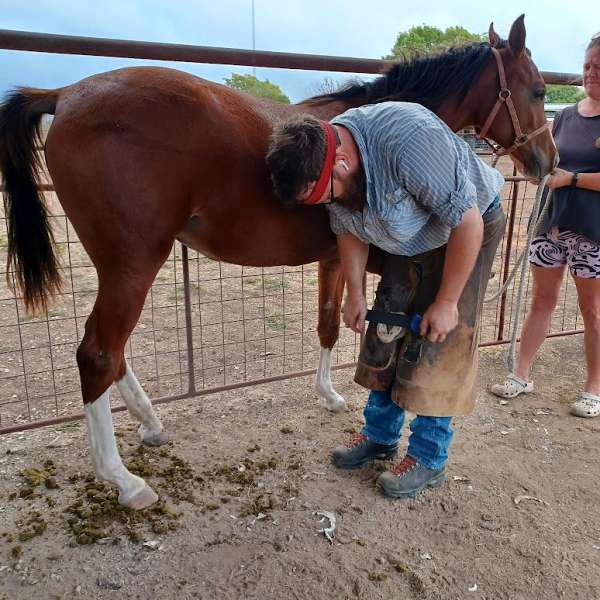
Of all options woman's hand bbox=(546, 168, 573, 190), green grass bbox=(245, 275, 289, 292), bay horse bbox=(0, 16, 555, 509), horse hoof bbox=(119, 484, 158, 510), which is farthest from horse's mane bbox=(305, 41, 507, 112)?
green grass bbox=(245, 275, 289, 292)

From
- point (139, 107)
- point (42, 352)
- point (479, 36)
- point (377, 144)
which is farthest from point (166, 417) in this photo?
point (479, 36)

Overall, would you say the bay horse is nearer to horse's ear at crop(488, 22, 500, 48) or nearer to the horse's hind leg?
the horse's hind leg

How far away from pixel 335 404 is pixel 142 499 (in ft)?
4.18

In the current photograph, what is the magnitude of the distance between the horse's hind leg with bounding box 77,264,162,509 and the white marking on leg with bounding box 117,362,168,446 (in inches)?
17.4

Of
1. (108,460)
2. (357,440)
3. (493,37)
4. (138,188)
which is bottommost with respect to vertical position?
(357,440)

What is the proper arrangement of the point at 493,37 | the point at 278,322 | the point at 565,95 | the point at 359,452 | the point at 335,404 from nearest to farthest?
the point at 359,452, the point at 493,37, the point at 335,404, the point at 278,322, the point at 565,95

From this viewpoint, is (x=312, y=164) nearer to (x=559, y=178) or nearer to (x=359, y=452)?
(x=359, y=452)

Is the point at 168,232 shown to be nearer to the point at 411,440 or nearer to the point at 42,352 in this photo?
the point at 411,440

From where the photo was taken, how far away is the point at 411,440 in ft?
8.30

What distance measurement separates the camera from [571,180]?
2.98 m

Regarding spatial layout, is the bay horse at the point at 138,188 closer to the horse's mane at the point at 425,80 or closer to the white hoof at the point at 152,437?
the horse's mane at the point at 425,80

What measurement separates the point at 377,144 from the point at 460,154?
31 centimetres

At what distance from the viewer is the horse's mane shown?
268cm

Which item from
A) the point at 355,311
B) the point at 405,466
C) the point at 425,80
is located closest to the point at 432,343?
the point at 355,311
